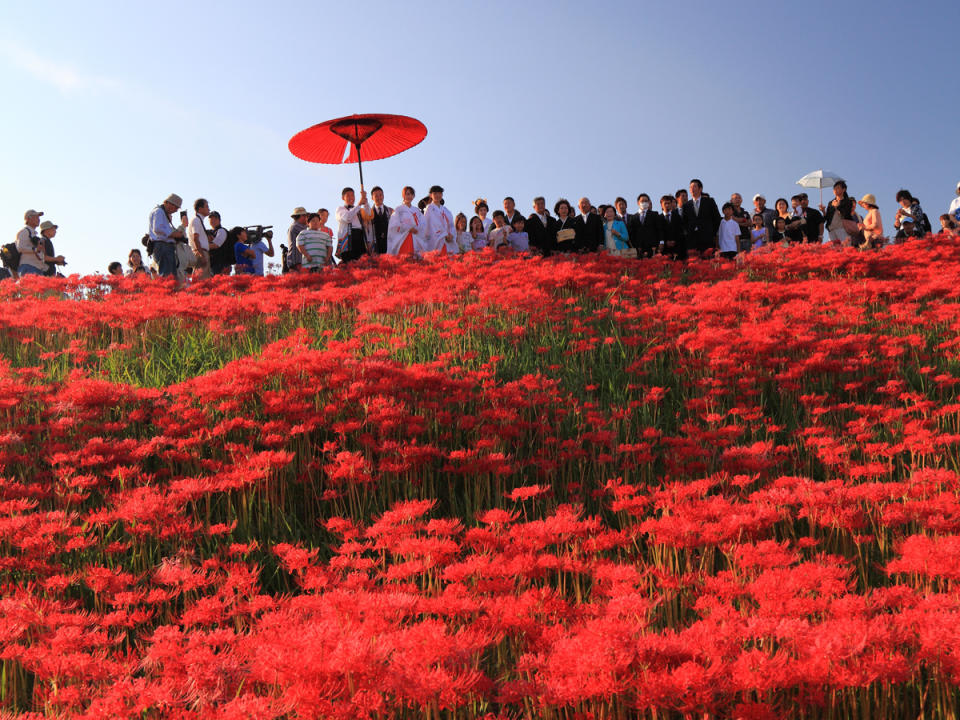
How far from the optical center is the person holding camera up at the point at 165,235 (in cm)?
1375

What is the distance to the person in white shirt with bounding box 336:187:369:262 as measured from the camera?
1542cm

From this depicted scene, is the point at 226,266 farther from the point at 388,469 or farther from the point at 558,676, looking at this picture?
the point at 558,676

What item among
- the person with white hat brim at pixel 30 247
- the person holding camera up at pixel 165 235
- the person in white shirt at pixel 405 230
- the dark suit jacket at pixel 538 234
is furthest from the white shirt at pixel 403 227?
the person with white hat brim at pixel 30 247

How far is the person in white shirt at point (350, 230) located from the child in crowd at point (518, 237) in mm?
2945

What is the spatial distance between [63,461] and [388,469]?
84.9 inches

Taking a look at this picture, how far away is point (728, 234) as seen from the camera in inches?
614

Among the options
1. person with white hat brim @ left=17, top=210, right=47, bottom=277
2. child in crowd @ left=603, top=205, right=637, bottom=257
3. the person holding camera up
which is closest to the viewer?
the person holding camera up

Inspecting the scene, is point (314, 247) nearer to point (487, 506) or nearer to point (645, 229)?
point (645, 229)

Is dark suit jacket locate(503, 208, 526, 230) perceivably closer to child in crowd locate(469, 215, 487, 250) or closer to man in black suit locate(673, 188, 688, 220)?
child in crowd locate(469, 215, 487, 250)

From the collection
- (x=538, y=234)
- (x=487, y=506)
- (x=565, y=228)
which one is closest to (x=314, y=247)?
(x=538, y=234)

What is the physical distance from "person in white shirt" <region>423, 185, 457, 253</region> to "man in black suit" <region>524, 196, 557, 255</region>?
174 centimetres

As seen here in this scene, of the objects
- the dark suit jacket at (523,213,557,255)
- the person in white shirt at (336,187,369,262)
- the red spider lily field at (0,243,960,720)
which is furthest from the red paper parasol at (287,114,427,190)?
the red spider lily field at (0,243,960,720)

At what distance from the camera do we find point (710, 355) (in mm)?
7441

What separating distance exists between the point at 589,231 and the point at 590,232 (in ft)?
0.09
